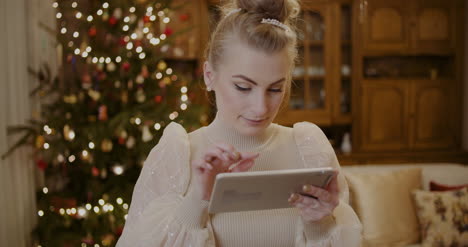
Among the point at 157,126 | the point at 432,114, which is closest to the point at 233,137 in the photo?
the point at 157,126

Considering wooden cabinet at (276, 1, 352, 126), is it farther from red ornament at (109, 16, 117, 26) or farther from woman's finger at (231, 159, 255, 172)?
woman's finger at (231, 159, 255, 172)

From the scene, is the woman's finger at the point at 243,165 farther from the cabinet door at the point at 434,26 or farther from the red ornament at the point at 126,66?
the cabinet door at the point at 434,26

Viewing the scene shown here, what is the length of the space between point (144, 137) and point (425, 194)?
1.62m

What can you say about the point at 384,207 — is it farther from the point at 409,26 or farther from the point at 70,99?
the point at 409,26

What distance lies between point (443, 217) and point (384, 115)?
2.10 m

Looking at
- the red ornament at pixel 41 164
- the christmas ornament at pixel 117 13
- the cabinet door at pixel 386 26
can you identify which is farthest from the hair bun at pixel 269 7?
the cabinet door at pixel 386 26

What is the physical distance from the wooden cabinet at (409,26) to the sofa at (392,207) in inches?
81.2

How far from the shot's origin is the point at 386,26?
451 cm

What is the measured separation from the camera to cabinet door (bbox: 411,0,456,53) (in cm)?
453

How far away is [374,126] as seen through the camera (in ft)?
15.0

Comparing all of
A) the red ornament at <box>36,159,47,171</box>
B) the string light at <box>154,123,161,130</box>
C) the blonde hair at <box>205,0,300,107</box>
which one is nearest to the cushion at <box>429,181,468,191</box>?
the string light at <box>154,123,161,130</box>

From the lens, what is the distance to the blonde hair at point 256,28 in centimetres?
108

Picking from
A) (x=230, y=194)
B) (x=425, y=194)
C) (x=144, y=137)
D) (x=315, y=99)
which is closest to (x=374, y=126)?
(x=315, y=99)

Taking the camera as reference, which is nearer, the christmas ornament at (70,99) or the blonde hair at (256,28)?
the blonde hair at (256,28)
